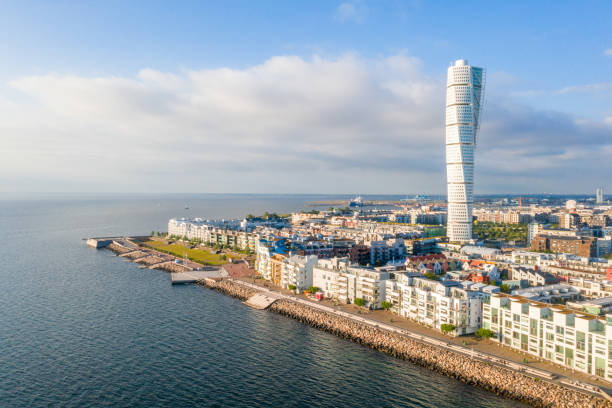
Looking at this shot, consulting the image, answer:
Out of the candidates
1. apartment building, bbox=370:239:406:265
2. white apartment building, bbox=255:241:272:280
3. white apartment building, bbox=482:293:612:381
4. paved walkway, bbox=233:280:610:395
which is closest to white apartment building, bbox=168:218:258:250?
white apartment building, bbox=255:241:272:280

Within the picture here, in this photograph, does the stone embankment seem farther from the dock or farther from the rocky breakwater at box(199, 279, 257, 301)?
the rocky breakwater at box(199, 279, 257, 301)

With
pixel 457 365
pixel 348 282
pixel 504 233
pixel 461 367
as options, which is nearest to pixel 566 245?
pixel 504 233

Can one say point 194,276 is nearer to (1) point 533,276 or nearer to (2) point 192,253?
(2) point 192,253

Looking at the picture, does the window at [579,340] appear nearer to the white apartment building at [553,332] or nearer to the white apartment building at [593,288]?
the white apartment building at [553,332]

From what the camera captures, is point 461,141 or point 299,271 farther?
point 461,141

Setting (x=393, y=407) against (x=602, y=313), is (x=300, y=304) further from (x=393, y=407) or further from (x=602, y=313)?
(x=602, y=313)

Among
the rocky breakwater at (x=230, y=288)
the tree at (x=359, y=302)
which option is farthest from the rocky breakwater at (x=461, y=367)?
the rocky breakwater at (x=230, y=288)
